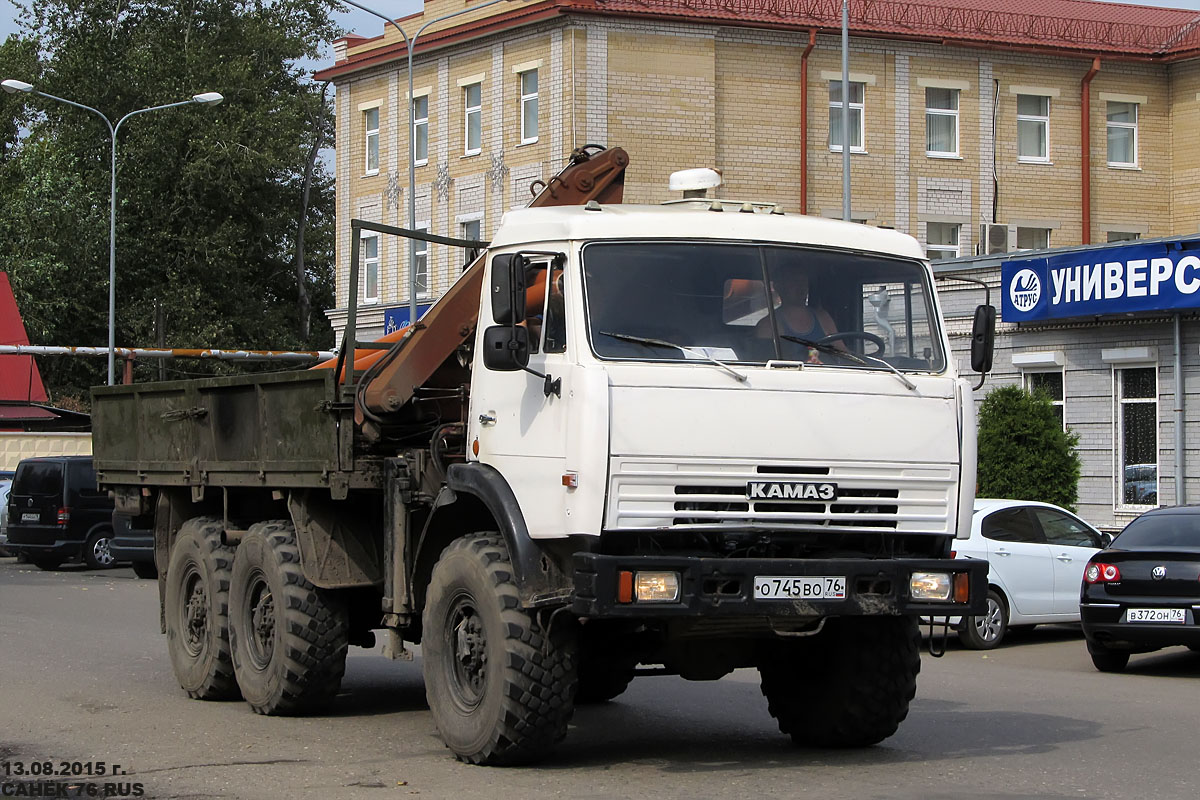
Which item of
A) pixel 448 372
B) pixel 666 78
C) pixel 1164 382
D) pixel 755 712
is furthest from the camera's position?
pixel 666 78

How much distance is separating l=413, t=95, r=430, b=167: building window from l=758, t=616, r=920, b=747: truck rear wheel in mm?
38074

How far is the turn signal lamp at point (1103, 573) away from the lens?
48.8 ft

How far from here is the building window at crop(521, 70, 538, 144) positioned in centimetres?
4338

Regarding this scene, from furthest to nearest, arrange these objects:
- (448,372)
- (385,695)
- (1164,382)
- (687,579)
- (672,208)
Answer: (1164,382) < (385,695) < (448,372) < (672,208) < (687,579)

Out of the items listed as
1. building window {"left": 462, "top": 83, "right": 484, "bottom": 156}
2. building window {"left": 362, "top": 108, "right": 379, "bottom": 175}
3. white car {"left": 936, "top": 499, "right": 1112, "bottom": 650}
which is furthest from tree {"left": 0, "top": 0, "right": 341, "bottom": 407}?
white car {"left": 936, "top": 499, "right": 1112, "bottom": 650}

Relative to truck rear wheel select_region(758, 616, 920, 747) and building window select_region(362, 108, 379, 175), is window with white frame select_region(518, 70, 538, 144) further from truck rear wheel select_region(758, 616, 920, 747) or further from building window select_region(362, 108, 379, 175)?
truck rear wheel select_region(758, 616, 920, 747)

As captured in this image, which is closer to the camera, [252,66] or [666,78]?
[666,78]

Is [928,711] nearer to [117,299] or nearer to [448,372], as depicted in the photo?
[448,372]

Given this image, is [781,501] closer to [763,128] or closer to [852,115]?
[763,128]

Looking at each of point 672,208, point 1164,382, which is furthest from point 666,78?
point 672,208

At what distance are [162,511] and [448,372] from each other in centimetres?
402

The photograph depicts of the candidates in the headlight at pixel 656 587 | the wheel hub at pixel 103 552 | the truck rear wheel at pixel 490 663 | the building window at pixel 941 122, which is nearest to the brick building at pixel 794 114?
the building window at pixel 941 122

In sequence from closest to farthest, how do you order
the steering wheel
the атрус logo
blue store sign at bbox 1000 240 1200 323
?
the steering wheel < blue store sign at bbox 1000 240 1200 323 < the атрус logo

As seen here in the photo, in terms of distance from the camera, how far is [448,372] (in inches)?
410
